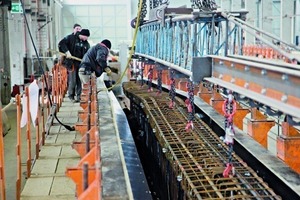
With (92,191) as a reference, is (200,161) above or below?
below

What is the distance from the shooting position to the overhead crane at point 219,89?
10.8 ft

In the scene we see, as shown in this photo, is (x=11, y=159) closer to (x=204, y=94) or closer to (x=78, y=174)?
(x=204, y=94)

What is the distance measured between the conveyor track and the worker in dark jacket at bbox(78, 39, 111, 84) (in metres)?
1.24

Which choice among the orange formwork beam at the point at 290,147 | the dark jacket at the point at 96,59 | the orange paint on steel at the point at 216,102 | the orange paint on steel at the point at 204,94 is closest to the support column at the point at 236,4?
the dark jacket at the point at 96,59

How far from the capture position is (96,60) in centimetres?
882

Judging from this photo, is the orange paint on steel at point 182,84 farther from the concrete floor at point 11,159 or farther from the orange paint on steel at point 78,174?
the orange paint on steel at point 78,174

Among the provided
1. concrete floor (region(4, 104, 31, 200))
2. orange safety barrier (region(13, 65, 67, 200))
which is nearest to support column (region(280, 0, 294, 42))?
orange safety barrier (region(13, 65, 67, 200))

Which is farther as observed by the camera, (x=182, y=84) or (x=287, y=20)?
(x=287, y=20)

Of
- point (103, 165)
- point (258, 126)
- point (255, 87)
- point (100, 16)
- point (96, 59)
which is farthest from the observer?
point (100, 16)

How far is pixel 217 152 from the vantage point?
5.54m

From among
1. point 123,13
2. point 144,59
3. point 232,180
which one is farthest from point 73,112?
point 123,13

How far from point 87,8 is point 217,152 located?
3063 centimetres

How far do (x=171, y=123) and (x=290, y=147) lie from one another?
246 centimetres

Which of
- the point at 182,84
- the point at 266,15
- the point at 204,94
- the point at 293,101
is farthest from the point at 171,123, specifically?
the point at 266,15
